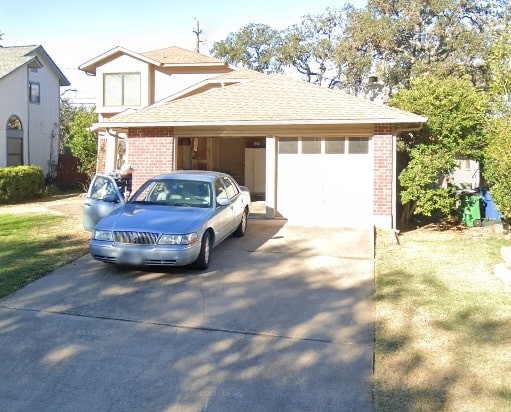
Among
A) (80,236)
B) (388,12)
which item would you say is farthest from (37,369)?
(388,12)

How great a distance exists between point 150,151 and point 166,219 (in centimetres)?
584

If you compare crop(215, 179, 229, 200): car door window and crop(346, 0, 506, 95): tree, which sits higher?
crop(346, 0, 506, 95): tree

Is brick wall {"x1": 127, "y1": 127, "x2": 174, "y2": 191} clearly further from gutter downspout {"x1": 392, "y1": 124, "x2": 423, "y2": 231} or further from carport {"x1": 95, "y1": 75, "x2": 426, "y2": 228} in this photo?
gutter downspout {"x1": 392, "y1": 124, "x2": 423, "y2": 231}

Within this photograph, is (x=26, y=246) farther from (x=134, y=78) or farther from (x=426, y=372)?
(x=134, y=78)

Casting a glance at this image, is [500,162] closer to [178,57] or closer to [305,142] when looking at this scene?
[305,142]

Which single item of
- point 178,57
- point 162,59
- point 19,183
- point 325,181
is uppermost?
point 178,57

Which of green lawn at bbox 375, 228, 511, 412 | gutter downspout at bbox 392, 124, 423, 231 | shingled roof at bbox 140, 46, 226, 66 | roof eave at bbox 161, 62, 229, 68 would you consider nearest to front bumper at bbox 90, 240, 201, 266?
green lawn at bbox 375, 228, 511, 412

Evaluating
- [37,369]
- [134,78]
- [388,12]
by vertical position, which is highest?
[388,12]

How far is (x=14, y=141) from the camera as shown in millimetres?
23312

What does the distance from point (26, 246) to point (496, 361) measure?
824 centimetres

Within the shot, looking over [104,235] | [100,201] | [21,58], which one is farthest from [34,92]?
[104,235]

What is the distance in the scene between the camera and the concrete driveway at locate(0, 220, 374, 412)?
14.0 feet

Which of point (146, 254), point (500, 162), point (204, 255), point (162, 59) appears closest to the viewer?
point (146, 254)

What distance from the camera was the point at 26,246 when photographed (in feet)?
32.2
